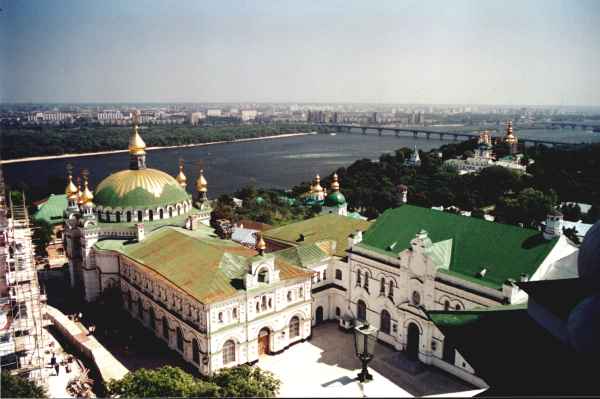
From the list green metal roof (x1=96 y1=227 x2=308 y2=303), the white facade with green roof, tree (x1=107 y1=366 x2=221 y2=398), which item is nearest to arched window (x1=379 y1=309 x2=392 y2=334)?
the white facade with green roof

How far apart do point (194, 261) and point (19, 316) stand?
16.4ft

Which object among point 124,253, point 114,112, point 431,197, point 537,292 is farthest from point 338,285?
point 114,112

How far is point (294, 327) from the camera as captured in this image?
1596 centimetres

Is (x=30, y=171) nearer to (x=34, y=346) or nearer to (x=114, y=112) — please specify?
(x=34, y=346)

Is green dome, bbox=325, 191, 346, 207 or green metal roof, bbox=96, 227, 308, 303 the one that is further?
green dome, bbox=325, 191, 346, 207

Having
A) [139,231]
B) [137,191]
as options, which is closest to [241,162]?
[137,191]

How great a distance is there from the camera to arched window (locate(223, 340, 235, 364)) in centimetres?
1406

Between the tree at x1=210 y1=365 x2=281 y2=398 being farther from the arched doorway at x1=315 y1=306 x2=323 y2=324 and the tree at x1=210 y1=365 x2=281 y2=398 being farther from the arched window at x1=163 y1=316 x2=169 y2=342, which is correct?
the arched doorway at x1=315 y1=306 x2=323 y2=324

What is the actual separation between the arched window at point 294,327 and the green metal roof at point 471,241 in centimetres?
328

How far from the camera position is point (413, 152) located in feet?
194

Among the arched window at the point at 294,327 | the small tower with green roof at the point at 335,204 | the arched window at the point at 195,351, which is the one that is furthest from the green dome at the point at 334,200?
the arched window at the point at 195,351

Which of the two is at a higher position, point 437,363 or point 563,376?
point 563,376

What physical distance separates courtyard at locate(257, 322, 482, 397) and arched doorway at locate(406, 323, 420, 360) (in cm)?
29

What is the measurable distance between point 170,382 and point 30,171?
6121cm
